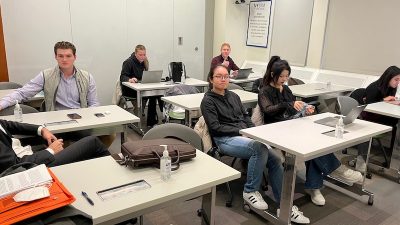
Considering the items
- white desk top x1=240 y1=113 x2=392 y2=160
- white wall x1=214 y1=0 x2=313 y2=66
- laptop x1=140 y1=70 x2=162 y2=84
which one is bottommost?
white desk top x1=240 y1=113 x2=392 y2=160

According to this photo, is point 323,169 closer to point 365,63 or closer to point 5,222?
point 5,222

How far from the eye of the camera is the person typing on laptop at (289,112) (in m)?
2.77

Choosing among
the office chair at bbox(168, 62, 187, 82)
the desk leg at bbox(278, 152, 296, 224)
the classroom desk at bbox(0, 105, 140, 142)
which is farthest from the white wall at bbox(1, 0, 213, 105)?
the desk leg at bbox(278, 152, 296, 224)

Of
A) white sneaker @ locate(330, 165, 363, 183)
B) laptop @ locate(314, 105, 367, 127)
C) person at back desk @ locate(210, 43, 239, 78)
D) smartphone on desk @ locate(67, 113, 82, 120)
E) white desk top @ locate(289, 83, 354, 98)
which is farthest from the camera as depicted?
person at back desk @ locate(210, 43, 239, 78)

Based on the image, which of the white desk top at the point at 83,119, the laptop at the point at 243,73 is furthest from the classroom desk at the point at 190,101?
the laptop at the point at 243,73

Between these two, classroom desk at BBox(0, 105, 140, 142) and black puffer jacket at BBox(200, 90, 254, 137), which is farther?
black puffer jacket at BBox(200, 90, 254, 137)

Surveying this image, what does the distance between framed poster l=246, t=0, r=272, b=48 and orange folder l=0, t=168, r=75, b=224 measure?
19.0ft

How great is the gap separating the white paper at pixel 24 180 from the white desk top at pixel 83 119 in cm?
102

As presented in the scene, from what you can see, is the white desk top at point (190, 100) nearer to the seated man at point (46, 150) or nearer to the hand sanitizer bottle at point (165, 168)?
the seated man at point (46, 150)

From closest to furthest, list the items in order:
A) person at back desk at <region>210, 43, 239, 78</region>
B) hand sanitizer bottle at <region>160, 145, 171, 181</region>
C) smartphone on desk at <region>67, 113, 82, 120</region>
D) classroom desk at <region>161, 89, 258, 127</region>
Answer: hand sanitizer bottle at <region>160, 145, 171, 181</region> → smartphone on desk at <region>67, 113, 82, 120</region> → classroom desk at <region>161, 89, 258, 127</region> → person at back desk at <region>210, 43, 239, 78</region>

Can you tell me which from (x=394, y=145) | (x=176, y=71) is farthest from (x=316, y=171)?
(x=176, y=71)

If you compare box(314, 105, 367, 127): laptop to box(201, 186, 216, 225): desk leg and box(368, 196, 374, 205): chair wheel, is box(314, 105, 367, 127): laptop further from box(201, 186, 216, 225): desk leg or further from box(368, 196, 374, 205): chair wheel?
box(201, 186, 216, 225): desk leg

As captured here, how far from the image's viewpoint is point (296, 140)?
2260mm

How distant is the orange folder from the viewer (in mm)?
1098
